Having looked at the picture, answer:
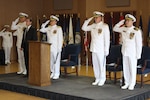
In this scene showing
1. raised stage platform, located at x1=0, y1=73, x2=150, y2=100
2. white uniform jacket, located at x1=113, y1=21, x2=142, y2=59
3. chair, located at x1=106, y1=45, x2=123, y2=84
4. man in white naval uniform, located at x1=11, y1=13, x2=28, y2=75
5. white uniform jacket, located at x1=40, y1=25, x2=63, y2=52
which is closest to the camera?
raised stage platform, located at x1=0, y1=73, x2=150, y2=100

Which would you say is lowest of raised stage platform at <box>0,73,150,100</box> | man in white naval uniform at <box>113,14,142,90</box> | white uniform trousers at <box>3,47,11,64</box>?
raised stage platform at <box>0,73,150,100</box>

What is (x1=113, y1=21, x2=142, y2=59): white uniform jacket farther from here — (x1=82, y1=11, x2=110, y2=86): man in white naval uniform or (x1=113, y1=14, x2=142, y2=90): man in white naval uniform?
(x1=82, y1=11, x2=110, y2=86): man in white naval uniform

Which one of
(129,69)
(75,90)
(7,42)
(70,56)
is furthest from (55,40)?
(7,42)

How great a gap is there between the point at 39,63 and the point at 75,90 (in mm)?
1033

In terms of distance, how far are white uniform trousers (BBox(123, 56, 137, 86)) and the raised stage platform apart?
20cm

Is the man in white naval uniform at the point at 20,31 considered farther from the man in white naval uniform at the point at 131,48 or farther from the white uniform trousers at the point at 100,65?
the man in white naval uniform at the point at 131,48

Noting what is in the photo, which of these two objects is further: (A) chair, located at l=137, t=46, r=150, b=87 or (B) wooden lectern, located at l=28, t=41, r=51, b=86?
(B) wooden lectern, located at l=28, t=41, r=51, b=86

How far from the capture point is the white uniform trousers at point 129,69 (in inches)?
238

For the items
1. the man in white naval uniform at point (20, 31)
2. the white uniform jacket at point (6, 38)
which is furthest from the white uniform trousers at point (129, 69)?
the white uniform jacket at point (6, 38)

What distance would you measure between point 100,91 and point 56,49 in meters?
1.87

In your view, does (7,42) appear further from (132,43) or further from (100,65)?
(132,43)

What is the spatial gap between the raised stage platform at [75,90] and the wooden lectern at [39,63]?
17cm

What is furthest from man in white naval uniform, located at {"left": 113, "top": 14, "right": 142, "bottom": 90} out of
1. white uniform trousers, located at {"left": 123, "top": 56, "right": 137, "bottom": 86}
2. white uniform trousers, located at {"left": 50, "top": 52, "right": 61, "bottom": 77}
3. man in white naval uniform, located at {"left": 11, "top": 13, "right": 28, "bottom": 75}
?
man in white naval uniform, located at {"left": 11, "top": 13, "right": 28, "bottom": 75}

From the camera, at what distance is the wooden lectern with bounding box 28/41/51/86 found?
6.43 m
